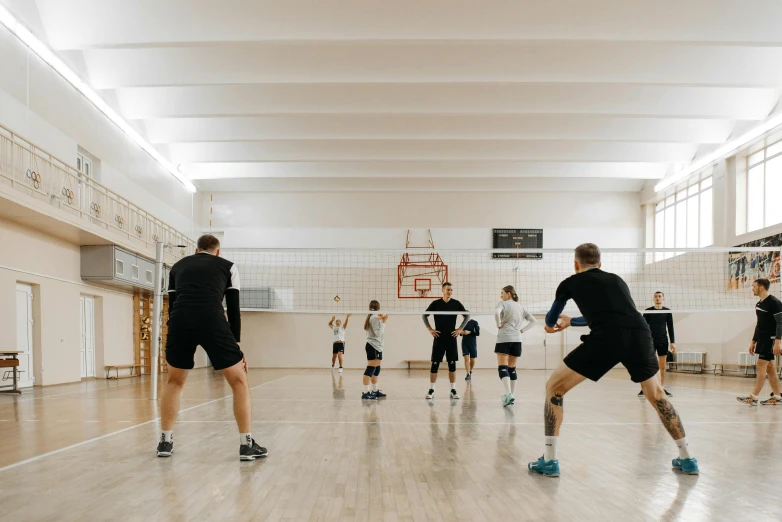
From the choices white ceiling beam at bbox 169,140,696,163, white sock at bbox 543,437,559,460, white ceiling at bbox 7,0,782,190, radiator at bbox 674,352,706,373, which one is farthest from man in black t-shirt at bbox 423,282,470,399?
radiator at bbox 674,352,706,373

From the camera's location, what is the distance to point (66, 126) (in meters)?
14.9

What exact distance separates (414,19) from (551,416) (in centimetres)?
1000

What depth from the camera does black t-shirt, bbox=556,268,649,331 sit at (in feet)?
14.3

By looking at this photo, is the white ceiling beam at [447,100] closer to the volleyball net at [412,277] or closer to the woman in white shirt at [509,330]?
the volleyball net at [412,277]

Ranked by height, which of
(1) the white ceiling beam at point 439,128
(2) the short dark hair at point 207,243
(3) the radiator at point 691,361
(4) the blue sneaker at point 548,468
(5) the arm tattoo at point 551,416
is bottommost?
(3) the radiator at point 691,361

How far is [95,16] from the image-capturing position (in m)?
12.9

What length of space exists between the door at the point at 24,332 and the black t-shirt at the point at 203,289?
10075mm

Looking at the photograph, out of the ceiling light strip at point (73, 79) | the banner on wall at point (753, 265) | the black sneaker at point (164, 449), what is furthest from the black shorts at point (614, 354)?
the banner on wall at point (753, 265)

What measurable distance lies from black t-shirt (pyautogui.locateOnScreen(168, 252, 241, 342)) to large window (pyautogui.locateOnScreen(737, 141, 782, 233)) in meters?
16.5

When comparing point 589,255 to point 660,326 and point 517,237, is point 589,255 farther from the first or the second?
point 517,237

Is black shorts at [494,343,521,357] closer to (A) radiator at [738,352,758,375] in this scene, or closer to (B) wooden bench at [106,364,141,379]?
(B) wooden bench at [106,364,141,379]

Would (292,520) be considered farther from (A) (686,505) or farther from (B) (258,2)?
(B) (258,2)

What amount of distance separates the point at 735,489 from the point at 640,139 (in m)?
17.0

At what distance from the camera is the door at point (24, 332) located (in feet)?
43.9
